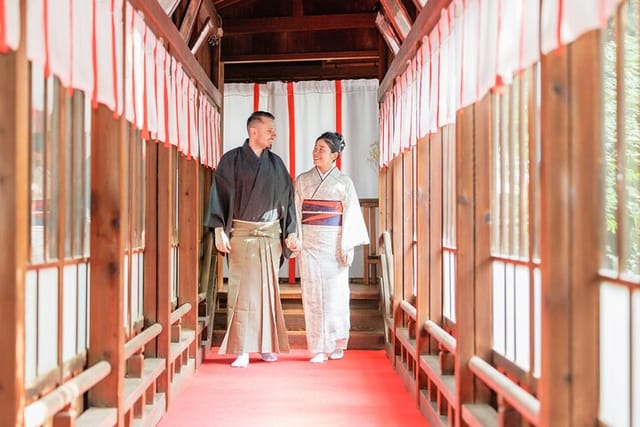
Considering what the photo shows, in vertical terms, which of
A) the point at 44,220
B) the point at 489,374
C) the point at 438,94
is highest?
the point at 438,94

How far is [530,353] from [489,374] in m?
0.24

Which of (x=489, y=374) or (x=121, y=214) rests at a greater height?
(x=121, y=214)

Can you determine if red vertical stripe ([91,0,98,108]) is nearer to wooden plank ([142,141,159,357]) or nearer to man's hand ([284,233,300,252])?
wooden plank ([142,141,159,357])

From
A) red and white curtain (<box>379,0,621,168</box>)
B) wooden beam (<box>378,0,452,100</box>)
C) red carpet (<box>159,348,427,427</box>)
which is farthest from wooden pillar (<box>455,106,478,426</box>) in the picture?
red carpet (<box>159,348,427,427</box>)

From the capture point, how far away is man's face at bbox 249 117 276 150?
15.3ft

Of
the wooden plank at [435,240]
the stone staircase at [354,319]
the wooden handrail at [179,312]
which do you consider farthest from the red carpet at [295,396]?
the wooden plank at [435,240]

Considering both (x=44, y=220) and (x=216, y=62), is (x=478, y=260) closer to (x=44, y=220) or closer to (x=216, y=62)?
(x=44, y=220)

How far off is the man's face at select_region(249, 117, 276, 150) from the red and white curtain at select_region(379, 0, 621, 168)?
1.02m

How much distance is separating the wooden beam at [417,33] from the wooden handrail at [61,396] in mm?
2237

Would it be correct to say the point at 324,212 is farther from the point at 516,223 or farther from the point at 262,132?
the point at 516,223

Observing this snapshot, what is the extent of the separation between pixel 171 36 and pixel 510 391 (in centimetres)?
284

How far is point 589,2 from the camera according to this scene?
1.39m

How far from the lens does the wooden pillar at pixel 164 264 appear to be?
139 inches

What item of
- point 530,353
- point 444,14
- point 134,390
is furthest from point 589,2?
point 134,390
